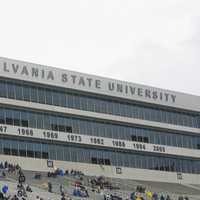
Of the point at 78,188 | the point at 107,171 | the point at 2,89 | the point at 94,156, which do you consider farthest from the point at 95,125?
the point at 78,188

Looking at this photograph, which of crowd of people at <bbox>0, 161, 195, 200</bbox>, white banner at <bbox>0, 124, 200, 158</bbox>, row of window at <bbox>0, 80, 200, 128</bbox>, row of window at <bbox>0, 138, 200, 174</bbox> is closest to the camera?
crowd of people at <bbox>0, 161, 195, 200</bbox>

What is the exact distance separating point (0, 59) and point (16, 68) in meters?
1.73

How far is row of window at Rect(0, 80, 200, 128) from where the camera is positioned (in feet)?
204

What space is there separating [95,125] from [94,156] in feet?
9.63

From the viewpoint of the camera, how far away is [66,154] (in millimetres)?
64562

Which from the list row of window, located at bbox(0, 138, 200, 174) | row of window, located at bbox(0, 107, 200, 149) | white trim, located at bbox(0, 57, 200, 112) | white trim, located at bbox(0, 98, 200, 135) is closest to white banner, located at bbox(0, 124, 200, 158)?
row of window, located at bbox(0, 107, 200, 149)

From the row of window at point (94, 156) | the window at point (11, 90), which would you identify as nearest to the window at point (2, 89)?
the window at point (11, 90)

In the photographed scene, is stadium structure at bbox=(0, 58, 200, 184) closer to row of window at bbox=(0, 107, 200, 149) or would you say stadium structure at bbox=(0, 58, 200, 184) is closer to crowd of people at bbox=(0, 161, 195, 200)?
row of window at bbox=(0, 107, 200, 149)

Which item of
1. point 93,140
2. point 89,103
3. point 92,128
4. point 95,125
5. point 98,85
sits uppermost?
point 98,85

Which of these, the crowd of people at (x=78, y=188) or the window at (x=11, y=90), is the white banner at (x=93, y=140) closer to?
the window at (x=11, y=90)

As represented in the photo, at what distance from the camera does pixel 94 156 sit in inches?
2623

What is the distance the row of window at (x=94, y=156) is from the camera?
6131 cm

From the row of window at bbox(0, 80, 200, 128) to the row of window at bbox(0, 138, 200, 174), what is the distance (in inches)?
151

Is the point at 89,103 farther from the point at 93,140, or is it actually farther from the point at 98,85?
the point at 93,140
